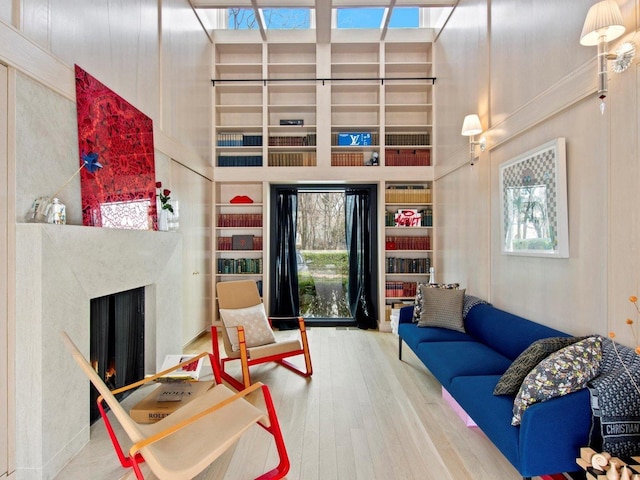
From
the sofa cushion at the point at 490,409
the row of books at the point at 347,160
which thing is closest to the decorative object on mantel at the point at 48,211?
the sofa cushion at the point at 490,409

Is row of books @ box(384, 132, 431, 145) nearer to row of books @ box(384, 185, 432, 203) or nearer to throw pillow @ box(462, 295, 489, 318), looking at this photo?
row of books @ box(384, 185, 432, 203)

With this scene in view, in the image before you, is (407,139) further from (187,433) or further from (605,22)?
(187,433)

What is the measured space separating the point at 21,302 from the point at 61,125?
1.12 m

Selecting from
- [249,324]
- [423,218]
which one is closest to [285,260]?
[249,324]

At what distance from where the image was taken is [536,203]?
2.75m

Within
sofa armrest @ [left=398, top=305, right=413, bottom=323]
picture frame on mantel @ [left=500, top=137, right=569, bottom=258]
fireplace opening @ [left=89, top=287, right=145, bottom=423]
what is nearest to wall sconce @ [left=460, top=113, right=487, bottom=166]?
picture frame on mantel @ [left=500, top=137, right=569, bottom=258]

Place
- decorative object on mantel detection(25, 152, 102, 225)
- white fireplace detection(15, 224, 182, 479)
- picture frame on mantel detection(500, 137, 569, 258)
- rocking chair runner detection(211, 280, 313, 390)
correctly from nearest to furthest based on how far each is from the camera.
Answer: white fireplace detection(15, 224, 182, 479)
decorative object on mantel detection(25, 152, 102, 225)
picture frame on mantel detection(500, 137, 569, 258)
rocking chair runner detection(211, 280, 313, 390)

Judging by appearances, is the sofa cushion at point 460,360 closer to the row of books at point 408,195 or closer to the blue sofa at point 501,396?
the blue sofa at point 501,396

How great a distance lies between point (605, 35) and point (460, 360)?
221cm

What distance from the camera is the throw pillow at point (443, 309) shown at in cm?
359

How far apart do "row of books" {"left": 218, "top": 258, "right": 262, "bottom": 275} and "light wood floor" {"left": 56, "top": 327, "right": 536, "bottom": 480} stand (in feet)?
6.48

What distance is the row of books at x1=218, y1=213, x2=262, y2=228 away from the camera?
17.9 ft

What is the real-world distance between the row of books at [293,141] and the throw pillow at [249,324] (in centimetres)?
276

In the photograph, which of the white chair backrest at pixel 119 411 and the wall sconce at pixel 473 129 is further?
the wall sconce at pixel 473 129
